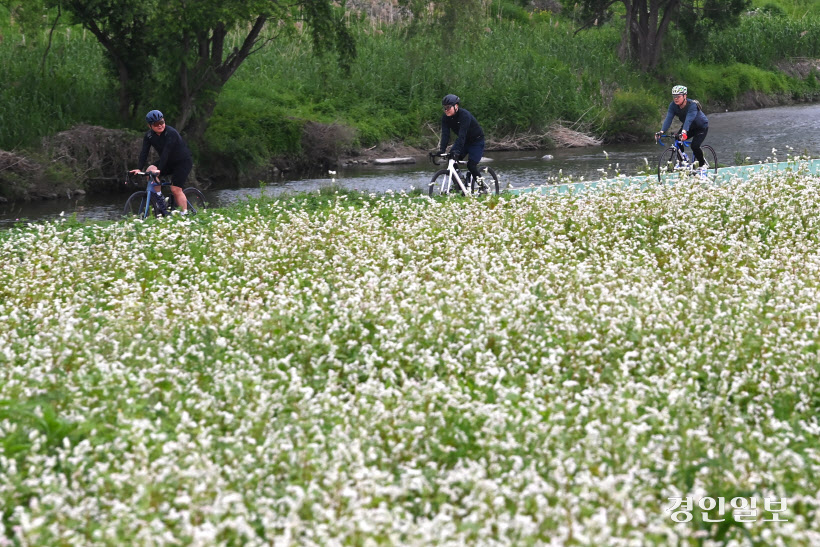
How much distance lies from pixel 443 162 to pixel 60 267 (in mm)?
17205

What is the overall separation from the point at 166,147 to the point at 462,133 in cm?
412

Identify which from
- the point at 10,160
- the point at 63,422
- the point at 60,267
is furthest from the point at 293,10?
the point at 63,422

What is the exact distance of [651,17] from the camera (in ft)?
137

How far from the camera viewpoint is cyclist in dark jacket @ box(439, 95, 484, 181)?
49.6 ft

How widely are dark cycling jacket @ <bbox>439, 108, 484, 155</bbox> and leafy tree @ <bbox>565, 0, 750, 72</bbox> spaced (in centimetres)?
2751

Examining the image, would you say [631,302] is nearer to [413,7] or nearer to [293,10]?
[293,10]

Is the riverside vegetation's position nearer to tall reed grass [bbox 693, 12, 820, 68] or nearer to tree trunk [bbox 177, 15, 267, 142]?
tall reed grass [bbox 693, 12, 820, 68]

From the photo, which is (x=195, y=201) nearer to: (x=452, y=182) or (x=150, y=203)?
(x=150, y=203)

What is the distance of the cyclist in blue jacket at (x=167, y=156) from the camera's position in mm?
13883

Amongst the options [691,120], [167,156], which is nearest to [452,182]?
[167,156]

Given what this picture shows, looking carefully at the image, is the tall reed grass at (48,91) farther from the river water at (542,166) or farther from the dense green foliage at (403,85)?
the river water at (542,166)

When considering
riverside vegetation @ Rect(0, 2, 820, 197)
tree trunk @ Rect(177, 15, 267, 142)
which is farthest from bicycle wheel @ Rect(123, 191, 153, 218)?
tree trunk @ Rect(177, 15, 267, 142)

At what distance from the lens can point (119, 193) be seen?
24328 millimetres

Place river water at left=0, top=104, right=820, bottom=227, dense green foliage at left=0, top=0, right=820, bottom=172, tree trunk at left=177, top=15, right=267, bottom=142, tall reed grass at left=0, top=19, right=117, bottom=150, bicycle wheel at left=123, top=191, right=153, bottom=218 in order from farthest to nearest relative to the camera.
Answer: dense green foliage at left=0, top=0, right=820, bottom=172 < tree trunk at left=177, top=15, right=267, bottom=142 < tall reed grass at left=0, top=19, right=117, bottom=150 < river water at left=0, top=104, right=820, bottom=227 < bicycle wheel at left=123, top=191, right=153, bottom=218
